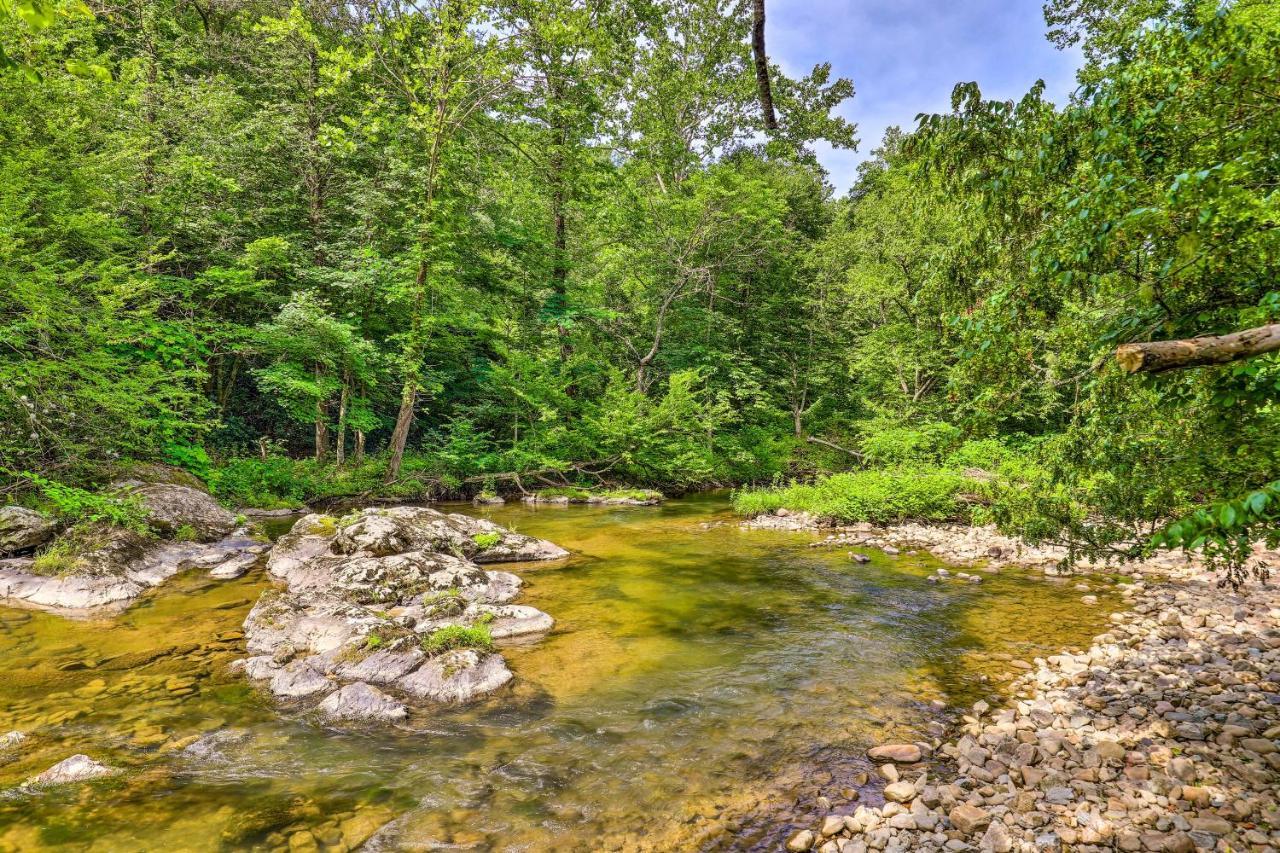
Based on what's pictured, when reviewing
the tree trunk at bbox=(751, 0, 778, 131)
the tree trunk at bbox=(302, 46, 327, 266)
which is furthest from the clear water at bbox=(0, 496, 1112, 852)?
the tree trunk at bbox=(302, 46, 327, 266)

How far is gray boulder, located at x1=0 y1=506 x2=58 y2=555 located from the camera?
27.7ft

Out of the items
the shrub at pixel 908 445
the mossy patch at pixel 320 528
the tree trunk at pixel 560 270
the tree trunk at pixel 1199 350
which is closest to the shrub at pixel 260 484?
the mossy patch at pixel 320 528

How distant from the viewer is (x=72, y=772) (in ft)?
13.0

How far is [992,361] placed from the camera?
4.46m

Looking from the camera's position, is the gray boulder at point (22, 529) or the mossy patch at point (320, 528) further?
the mossy patch at point (320, 528)

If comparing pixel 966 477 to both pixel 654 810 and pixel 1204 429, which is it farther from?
pixel 654 810

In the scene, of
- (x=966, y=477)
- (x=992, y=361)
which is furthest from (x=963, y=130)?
(x=966, y=477)

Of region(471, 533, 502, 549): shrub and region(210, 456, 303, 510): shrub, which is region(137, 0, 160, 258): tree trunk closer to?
region(210, 456, 303, 510): shrub

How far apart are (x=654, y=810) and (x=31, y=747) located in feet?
16.1

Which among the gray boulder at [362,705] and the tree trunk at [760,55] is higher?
the tree trunk at [760,55]

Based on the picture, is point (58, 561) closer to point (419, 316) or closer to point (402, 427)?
point (402, 427)

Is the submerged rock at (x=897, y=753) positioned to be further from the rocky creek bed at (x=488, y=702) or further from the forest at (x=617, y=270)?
the forest at (x=617, y=270)

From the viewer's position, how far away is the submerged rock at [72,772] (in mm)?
3853

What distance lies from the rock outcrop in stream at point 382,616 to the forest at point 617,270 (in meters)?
3.89
